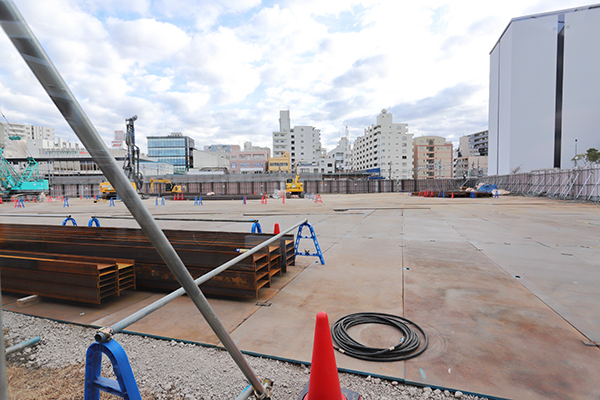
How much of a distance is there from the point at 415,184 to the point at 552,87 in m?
40.5

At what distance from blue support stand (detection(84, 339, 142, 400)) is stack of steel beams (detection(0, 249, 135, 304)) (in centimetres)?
289

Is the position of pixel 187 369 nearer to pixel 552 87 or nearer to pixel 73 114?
pixel 73 114

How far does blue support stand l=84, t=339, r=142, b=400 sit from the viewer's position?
1.61m

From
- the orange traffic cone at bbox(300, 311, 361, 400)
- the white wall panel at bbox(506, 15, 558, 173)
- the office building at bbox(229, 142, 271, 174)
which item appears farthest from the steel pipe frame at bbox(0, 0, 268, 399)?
the office building at bbox(229, 142, 271, 174)

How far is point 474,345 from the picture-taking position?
3.25 meters

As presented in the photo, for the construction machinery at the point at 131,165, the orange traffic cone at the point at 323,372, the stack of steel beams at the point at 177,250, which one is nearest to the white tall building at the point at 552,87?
the construction machinery at the point at 131,165

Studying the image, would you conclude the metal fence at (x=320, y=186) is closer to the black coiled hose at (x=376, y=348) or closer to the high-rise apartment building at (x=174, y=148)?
the high-rise apartment building at (x=174, y=148)

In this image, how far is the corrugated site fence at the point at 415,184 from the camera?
95.6ft

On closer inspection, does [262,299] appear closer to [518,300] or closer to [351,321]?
[351,321]

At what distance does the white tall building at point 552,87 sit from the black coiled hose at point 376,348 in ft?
273

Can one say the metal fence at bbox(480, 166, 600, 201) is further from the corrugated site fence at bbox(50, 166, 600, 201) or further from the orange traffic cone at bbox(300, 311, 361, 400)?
the orange traffic cone at bbox(300, 311, 361, 400)

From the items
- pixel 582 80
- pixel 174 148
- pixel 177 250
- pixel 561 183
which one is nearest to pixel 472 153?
pixel 582 80

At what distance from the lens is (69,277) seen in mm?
4289

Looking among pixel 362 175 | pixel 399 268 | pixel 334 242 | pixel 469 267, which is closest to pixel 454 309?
pixel 399 268
